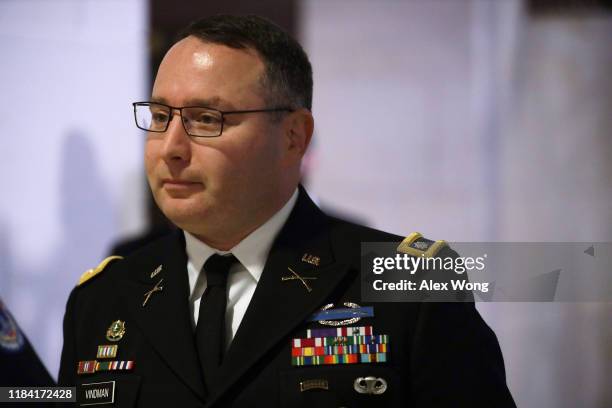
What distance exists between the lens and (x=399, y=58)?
5309 mm

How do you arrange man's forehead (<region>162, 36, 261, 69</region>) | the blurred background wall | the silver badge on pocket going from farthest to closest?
the blurred background wall → man's forehead (<region>162, 36, 261, 69</region>) → the silver badge on pocket

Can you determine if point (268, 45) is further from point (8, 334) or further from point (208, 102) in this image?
point (8, 334)

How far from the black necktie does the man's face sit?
77mm

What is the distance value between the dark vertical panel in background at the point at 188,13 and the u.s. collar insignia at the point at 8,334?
2.53m

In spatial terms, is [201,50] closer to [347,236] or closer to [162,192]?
[162,192]

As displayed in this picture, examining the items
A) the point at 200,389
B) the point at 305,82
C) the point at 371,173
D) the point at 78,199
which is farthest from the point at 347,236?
the point at 371,173

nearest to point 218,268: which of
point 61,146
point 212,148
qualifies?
point 212,148

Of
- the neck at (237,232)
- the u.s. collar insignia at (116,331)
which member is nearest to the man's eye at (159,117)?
the neck at (237,232)

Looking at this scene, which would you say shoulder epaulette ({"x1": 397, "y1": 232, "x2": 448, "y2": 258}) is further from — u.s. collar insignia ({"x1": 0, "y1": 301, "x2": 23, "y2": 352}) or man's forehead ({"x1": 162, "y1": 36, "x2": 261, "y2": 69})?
u.s. collar insignia ({"x1": 0, "y1": 301, "x2": 23, "y2": 352})

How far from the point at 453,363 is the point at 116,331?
77 cm

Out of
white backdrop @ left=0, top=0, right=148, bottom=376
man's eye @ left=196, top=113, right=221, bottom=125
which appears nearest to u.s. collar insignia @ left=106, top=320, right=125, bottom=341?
man's eye @ left=196, top=113, right=221, bottom=125

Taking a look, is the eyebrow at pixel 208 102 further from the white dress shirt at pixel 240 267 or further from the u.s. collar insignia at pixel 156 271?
the u.s. collar insignia at pixel 156 271

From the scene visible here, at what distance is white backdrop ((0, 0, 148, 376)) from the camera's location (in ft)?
14.6

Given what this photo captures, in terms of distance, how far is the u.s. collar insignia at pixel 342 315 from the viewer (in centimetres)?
183
